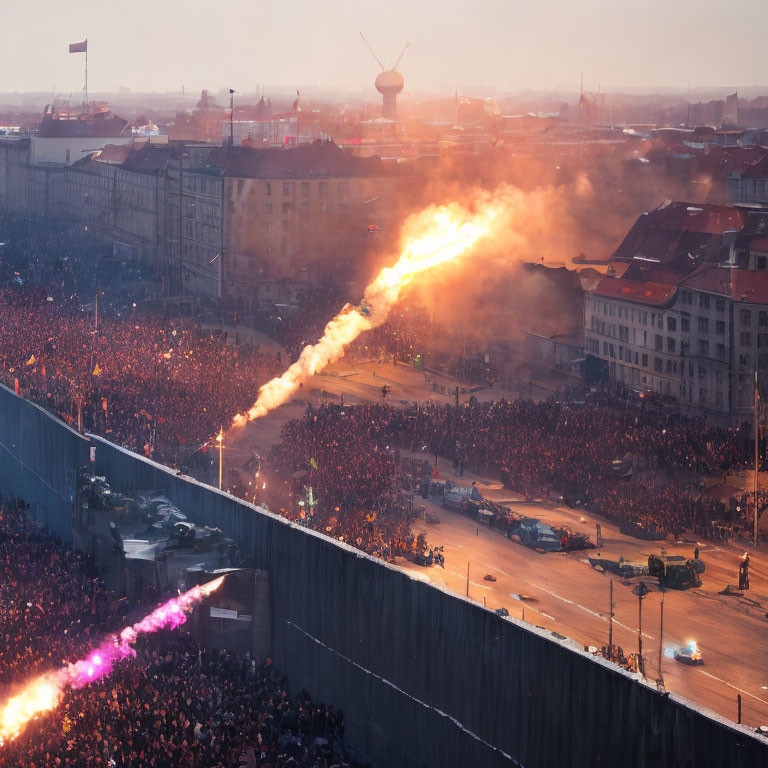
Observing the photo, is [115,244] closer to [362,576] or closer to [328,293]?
[328,293]

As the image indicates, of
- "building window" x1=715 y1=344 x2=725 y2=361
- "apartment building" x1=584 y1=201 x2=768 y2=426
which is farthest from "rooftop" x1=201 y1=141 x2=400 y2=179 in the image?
"building window" x1=715 y1=344 x2=725 y2=361

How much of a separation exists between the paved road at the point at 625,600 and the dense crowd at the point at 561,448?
98 cm

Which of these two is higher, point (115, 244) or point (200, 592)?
point (115, 244)

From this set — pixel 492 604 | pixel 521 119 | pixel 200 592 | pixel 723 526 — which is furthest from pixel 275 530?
pixel 521 119

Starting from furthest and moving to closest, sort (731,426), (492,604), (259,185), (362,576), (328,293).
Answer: (259,185) → (328,293) → (731,426) → (492,604) → (362,576)

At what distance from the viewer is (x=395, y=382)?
2360 inches

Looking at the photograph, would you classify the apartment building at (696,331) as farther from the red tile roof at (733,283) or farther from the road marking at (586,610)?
the road marking at (586,610)

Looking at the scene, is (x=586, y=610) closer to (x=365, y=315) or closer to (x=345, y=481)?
(x=345, y=481)

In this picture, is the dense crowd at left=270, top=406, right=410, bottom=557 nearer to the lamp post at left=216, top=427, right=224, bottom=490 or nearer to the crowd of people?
the lamp post at left=216, top=427, right=224, bottom=490

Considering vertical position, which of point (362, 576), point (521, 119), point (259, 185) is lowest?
point (362, 576)

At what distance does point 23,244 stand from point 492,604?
244ft

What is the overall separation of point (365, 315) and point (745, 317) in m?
17.2

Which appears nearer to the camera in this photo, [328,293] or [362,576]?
[362,576]

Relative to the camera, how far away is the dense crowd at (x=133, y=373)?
151ft
